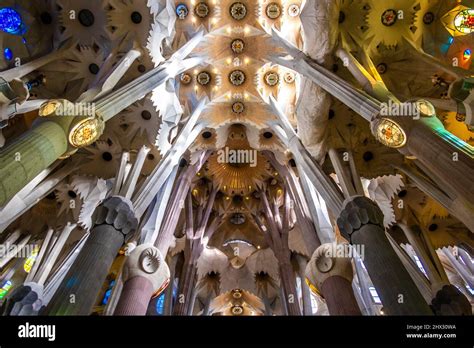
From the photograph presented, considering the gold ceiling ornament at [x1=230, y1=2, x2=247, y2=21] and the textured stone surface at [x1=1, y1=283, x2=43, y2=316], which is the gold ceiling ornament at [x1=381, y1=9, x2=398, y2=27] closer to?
the gold ceiling ornament at [x1=230, y1=2, x2=247, y2=21]

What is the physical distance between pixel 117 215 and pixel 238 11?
11.5m

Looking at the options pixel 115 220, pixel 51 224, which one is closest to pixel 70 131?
pixel 115 220

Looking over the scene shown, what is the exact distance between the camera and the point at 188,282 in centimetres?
1691

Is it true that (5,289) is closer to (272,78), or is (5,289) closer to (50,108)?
(50,108)

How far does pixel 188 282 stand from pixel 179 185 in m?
4.77

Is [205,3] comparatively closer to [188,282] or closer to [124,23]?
[124,23]

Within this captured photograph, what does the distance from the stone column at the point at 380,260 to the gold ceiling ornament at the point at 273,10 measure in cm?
1022

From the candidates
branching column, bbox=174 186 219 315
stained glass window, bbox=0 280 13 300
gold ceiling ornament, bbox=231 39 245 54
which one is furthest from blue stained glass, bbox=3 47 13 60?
branching column, bbox=174 186 219 315

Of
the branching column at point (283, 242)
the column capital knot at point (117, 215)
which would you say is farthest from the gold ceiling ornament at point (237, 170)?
the column capital knot at point (117, 215)

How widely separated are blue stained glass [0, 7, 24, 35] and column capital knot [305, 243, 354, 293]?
12279 millimetres

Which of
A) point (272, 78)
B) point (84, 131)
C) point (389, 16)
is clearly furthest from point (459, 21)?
point (84, 131)

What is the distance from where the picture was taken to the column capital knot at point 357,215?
337 inches

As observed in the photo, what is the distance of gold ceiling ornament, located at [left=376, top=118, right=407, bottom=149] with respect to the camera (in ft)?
24.6
